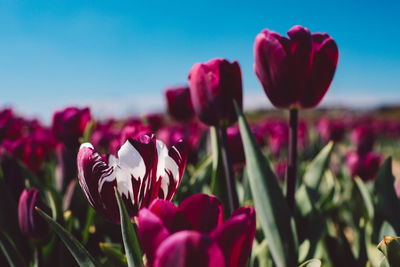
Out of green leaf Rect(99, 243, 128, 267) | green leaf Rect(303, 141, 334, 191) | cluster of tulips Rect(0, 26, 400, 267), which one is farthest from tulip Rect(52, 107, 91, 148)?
green leaf Rect(303, 141, 334, 191)

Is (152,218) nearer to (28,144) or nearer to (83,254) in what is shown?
(83,254)

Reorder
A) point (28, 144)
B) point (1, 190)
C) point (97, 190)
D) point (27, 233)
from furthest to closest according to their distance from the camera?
1. point (28, 144)
2. point (1, 190)
3. point (27, 233)
4. point (97, 190)

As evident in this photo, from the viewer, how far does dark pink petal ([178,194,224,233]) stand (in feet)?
1.34

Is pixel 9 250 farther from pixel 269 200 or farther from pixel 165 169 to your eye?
pixel 269 200

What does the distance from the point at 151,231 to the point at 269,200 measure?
307 mm

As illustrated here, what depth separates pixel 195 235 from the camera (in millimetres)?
311

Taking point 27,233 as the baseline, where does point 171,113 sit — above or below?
above

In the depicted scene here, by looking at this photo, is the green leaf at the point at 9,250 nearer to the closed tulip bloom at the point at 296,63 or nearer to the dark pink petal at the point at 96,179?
the dark pink petal at the point at 96,179

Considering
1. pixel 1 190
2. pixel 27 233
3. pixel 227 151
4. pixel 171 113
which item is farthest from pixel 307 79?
pixel 171 113

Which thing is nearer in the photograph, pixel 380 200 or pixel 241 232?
pixel 241 232

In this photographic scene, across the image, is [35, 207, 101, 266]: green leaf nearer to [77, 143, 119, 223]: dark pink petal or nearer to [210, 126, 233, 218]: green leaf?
[77, 143, 119, 223]: dark pink petal

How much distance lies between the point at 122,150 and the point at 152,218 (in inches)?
6.5

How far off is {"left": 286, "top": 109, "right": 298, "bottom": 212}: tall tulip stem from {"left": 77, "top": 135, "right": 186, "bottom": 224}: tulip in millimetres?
302

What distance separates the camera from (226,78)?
2.45 feet
